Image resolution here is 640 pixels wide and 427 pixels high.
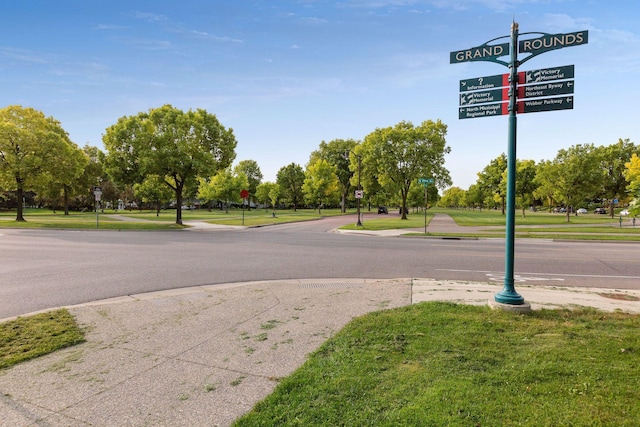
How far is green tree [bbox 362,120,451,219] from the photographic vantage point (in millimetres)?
40188

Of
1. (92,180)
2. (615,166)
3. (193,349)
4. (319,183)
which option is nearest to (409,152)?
(319,183)

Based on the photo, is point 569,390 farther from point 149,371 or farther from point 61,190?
point 61,190

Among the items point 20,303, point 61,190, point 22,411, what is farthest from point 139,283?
point 61,190

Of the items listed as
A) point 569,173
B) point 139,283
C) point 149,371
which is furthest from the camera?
point 569,173

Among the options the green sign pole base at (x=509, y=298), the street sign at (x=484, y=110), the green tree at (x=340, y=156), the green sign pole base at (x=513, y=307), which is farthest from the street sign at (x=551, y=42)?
the green tree at (x=340, y=156)

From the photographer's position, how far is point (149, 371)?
3727mm

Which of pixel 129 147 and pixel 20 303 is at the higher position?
pixel 129 147

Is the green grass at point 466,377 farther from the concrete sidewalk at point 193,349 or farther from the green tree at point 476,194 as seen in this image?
the green tree at point 476,194

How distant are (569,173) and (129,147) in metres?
43.0

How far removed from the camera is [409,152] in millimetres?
40344

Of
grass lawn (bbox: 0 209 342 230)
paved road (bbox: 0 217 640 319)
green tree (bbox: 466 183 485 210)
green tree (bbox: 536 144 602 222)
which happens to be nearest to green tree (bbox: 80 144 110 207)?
grass lawn (bbox: 0 209 342 230)

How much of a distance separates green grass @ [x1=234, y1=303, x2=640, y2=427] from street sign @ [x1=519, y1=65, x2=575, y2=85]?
380 centimetres

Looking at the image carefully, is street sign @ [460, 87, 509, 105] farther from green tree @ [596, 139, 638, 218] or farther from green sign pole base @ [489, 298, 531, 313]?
green tree @ [596, 139, 638, 218]

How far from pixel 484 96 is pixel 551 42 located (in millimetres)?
1239
